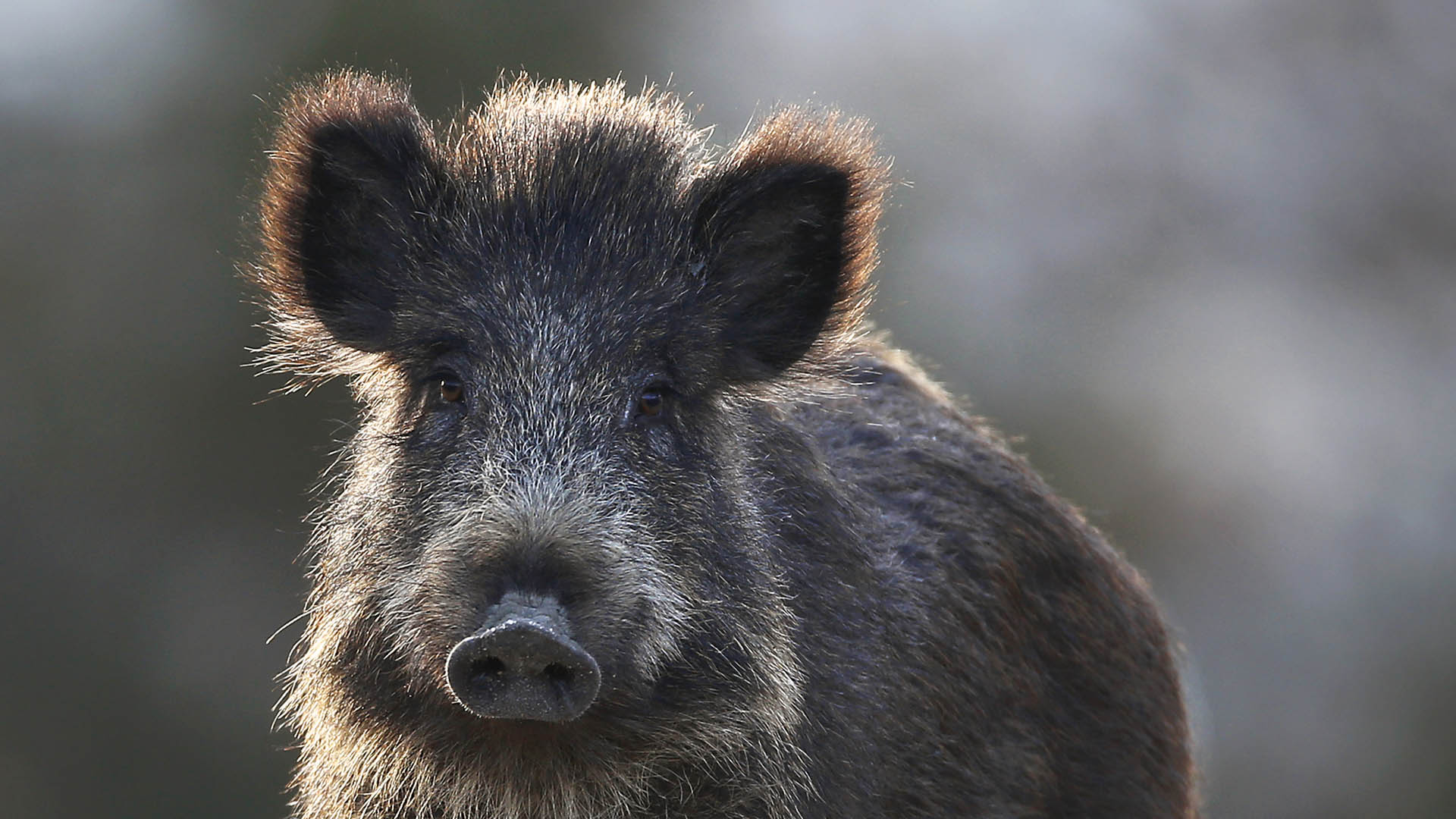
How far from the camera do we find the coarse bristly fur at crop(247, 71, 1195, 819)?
12.3ft

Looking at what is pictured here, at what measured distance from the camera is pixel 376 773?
13.9 ft

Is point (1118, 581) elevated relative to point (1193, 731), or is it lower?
elevated

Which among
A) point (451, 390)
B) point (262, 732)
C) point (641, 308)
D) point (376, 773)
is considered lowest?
point (262, 732)

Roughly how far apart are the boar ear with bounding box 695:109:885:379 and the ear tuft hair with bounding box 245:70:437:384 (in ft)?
2.46

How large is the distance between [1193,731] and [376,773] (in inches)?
110

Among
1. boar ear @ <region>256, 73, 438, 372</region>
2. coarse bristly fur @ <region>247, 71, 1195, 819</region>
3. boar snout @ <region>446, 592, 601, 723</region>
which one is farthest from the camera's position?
boar ear @ <region>256, 73, 438, 372</region>

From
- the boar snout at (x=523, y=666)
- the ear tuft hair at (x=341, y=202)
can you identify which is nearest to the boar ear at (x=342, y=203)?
the ear tuft hair at (x=341, y=202)

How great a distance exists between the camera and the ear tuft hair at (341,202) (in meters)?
4.21

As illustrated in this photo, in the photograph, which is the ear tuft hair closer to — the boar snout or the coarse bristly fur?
the coarse bristly fur

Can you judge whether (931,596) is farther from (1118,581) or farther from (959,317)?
(959,317)

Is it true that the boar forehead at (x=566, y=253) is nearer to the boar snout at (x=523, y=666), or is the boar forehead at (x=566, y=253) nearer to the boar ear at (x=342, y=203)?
the boar ear at (x=342, y=203)

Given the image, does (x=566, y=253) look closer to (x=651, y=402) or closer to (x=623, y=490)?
(x=651, y=402)

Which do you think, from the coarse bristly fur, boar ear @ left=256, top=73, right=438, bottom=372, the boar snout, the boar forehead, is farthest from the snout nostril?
boar ear @ left=256, top=73, right=438, bottom=372

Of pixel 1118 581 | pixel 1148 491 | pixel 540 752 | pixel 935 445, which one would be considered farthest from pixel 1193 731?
pixel 1148 491
